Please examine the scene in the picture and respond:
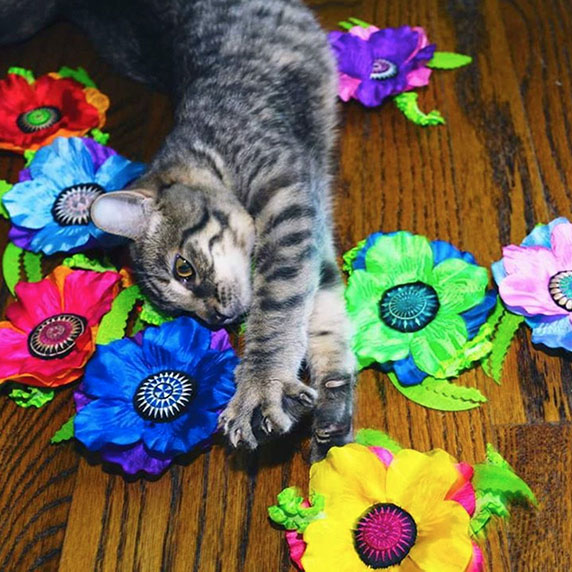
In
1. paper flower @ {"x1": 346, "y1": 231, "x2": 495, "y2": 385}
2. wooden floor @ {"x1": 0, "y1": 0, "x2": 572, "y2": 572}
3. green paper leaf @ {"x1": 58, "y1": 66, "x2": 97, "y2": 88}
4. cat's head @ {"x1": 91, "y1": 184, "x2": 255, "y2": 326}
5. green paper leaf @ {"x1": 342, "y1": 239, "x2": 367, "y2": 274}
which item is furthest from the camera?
green paper leaf @ {"x1": 58, "y1": 66, "x2": 97, "y2": 88}

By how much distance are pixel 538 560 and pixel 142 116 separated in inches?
63.3

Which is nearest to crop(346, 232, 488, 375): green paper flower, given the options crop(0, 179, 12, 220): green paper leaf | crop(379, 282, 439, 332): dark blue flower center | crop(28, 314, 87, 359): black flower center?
crop(379, 282, 439, 332): dark blue flower center

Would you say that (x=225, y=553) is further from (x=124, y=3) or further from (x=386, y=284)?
(x=124, y=3)

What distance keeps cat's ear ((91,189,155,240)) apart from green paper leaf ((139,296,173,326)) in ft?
0.56

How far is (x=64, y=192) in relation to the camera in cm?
202

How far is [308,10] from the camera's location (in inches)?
92.2

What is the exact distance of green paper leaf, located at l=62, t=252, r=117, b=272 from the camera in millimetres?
1908

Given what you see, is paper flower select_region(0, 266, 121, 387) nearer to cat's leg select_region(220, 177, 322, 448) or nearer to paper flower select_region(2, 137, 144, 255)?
paper flower select_region(2, 137, 144, 255)

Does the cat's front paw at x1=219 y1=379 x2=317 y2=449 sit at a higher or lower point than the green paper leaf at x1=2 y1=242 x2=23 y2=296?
higher

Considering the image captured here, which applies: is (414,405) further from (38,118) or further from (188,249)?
(38,118)

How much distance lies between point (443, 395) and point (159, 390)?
0.56 m

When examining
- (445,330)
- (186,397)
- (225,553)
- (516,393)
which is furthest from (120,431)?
(516,393)

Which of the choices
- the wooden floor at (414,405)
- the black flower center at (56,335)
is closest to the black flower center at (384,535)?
the wooden floor at (414,405)

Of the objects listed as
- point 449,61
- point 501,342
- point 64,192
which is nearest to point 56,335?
point 64,192
